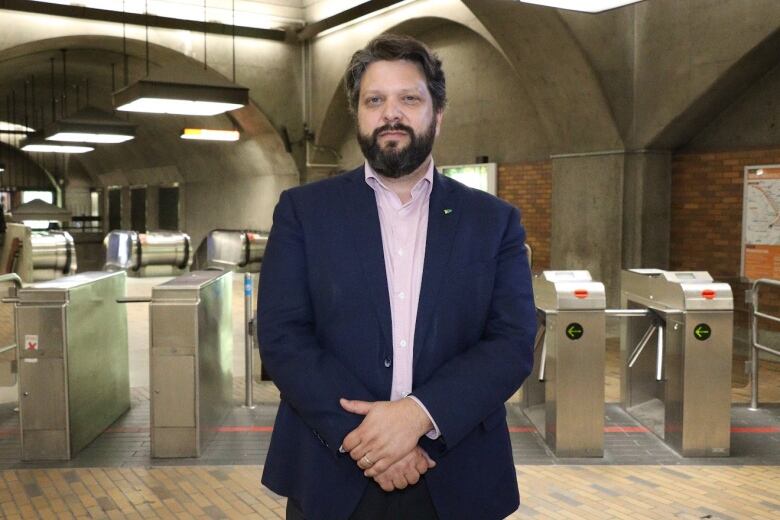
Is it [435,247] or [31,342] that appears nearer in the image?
[435,247]

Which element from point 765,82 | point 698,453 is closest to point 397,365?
point 698,453

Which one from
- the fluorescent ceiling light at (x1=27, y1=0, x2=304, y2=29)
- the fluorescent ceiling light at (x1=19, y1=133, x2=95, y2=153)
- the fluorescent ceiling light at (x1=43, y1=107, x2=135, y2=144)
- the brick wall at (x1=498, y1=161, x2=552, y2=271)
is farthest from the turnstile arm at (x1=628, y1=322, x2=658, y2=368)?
the fluorescent ceiling light at (x1=19, y1=133, x2=95, y2=153)

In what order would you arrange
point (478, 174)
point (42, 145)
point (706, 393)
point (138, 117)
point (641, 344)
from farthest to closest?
point (138, 117), point (42, 145), point (478, 174), point (641, 344), point (706, 393)

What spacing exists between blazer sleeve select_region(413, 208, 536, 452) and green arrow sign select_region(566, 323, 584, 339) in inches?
108

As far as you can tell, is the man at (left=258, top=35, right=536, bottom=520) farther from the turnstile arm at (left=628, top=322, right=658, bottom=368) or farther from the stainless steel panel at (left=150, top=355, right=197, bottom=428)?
the turnstile arm at (left=628, top=322, right=658, bottom=368)

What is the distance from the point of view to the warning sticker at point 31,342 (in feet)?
14.0

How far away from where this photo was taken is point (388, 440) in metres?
1.49

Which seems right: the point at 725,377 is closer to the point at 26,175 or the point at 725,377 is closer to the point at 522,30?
the point at 522,30

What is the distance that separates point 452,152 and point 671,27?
415 cm

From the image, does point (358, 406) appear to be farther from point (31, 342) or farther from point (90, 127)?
point (90, 127)

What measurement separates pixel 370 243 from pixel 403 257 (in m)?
0.08

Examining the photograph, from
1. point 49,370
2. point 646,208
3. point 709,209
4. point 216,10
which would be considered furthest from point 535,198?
point 216,10

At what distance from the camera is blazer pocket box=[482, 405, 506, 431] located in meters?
1.68

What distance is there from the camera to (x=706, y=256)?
7781 mm
